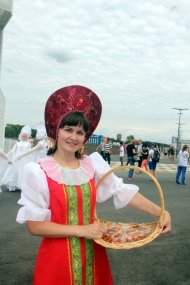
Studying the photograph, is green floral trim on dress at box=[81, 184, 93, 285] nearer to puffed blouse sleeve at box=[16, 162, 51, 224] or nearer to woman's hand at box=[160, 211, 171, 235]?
puffed blouse sleeve at box=[16, 162, 51, 224]

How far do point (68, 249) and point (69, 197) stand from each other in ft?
0.91

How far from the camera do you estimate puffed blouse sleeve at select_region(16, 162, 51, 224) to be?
1.87 meters

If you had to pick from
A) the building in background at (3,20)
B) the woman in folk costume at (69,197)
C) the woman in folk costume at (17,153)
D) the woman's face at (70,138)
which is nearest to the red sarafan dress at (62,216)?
the woman in folk costume at (69,197)

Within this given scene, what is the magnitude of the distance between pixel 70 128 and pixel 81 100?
0.58ft

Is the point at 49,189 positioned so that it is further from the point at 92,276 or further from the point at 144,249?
the point at 144,249

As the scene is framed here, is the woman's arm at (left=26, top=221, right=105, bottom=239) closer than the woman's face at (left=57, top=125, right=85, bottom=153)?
Yes

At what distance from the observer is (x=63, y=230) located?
1864 mm

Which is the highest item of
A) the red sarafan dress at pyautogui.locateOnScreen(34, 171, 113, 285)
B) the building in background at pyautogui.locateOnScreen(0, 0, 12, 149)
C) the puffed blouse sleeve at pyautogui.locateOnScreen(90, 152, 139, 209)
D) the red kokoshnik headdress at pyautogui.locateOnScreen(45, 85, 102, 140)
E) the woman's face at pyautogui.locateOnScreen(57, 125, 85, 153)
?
the building in background at pyautogui.locateOnScreen(0, 0, 12, 149)

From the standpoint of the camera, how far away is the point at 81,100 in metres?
2.09

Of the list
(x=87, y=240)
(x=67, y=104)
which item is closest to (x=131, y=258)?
(x=87, y=240)

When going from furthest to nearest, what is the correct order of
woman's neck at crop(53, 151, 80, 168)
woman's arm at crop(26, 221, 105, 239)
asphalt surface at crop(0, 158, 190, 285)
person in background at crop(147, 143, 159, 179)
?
person in background at crop(147, 143, 159, 179) → asphalt surface at crop(0, 158, 190, 285) → woman's neck at crop(53, 151, 80, 168) → woman's arm at crop(26, 221, 105, 239)

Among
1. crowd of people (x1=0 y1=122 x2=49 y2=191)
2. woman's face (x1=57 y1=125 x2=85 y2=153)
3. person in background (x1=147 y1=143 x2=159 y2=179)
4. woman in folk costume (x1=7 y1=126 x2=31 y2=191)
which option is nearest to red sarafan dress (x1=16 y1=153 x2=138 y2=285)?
woman's face (x1=57 y1=125 x2=85 y2=153)

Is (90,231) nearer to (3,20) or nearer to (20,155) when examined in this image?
(20,155)

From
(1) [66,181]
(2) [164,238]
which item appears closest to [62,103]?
(1) [66,181]
